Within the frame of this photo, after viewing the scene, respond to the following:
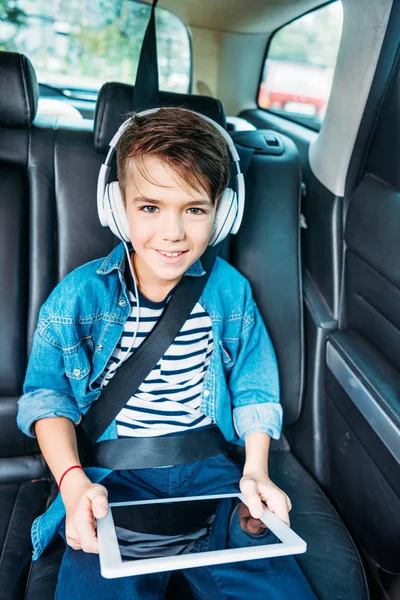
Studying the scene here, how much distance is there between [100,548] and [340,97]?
49.1 inches

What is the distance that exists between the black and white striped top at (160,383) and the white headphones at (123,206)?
186mm

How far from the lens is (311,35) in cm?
206

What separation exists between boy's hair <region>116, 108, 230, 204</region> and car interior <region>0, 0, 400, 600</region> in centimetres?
28

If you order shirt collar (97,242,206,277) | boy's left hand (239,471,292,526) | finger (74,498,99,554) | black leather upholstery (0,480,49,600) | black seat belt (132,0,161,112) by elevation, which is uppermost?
black seat belt (132,0,161,112)

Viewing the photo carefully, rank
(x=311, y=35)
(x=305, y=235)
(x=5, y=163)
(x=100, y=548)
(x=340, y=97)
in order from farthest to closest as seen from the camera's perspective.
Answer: (x=311, y=35)
(x=305, y=235)
(x=340, y=97)
(x=5, y=163)
(x=100, y=548)

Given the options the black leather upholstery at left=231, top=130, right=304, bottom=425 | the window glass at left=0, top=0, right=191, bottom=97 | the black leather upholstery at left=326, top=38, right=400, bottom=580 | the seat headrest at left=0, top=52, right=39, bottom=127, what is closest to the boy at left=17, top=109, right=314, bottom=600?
the black leather upholstery at left=231, top=130, right=304, bottom=425

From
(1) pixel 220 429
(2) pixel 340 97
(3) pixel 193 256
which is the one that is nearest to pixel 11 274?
(3) pixel 193 256

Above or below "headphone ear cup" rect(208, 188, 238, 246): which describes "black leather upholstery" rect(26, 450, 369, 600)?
below

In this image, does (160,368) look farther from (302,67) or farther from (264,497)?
(302,67)

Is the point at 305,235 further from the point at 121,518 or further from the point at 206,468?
the point at 121,518

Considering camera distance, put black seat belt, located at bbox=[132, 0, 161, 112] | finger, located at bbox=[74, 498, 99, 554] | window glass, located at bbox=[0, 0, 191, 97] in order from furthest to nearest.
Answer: window glass, located at bbox=[0, 0, 191, 97], black seat belt, located at bbox=[132, 0, 161, 112], finger, located at bbox=[74, 498, 99, 554]

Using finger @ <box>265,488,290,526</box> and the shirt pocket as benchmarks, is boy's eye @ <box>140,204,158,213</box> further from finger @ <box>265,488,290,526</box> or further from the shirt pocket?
finger @ <box>265,488,290,526</box>

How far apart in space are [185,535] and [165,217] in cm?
56

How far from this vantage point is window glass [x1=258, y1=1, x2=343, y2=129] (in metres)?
1.91
